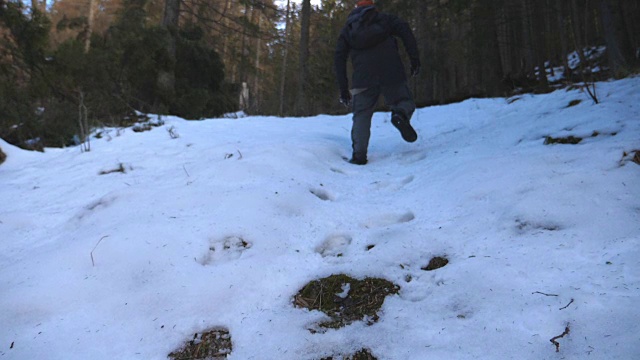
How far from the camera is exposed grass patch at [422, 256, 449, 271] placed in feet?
6.36

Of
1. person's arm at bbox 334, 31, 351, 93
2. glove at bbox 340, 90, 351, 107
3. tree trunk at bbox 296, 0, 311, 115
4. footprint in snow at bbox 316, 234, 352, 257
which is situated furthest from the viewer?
tree trunk at bbox 296, 0, 311, 115

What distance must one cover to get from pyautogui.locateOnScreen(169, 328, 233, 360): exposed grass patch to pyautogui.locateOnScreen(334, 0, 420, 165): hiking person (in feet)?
9.90

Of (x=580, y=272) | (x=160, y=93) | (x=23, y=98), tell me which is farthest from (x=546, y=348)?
(x=160, y=93)

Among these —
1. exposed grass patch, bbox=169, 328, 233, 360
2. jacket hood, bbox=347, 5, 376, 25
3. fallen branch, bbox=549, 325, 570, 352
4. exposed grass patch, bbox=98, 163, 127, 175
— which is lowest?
exposed grass patch, bbox=169, 328, 233, 360

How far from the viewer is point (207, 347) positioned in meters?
1.51

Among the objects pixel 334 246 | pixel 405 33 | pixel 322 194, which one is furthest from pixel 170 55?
pixel 334 246

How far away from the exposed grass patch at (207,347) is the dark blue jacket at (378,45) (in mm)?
3271

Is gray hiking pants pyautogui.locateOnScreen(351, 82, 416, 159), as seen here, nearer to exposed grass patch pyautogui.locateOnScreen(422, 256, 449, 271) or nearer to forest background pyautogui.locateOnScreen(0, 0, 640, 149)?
forest background pyautogui.locateOnScreen(0, 0, 640, 149)

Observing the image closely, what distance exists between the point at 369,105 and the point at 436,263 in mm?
2642

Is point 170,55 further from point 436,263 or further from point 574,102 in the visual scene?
point 436,263

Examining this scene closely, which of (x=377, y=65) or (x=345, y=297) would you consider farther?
(x=377, y=65)

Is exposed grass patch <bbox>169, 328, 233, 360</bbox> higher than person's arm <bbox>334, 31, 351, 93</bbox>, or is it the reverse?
person's arm <bbox>334, 31, 351, 93</bbox>

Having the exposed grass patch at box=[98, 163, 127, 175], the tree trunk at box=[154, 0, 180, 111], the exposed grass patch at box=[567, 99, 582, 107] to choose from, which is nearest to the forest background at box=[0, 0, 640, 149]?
the tree trunk at box=[154, 0, 180, 111]

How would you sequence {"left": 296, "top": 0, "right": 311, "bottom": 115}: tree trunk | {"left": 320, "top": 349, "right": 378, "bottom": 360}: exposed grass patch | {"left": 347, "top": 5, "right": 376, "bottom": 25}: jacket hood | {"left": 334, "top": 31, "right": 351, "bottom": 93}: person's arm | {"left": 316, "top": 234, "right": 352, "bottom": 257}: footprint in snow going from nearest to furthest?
{"left": 320, "top": 349, "right": 378, "bottom": 360}: exposed grass patch, {"left": 316, "top": 234, "right": 352, "bottom": 257}: footprint in snow, {"left": 347, "top": 5, "right": 376, "bottom": 25}: jacket hood, {"left": 334, "top": 31, "right": 351, "bottom": 93}: person's arm, {"left": 296, "top": 0, "right": 311, "bottom": 115}: tree trunk
